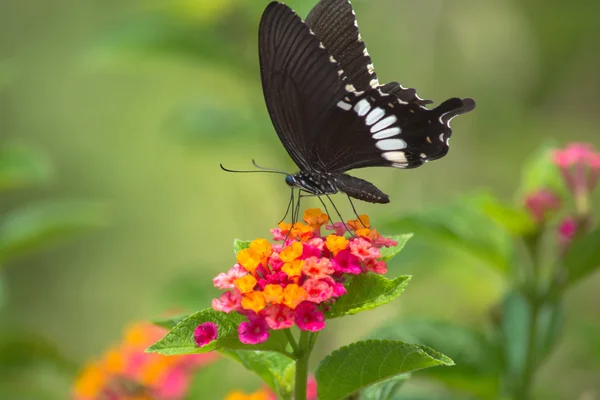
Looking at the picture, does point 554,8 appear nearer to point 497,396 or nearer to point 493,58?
point 493,58

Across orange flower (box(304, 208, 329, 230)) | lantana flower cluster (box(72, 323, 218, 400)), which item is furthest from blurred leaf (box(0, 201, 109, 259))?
orange flower (box(304, 208, 329, 230))

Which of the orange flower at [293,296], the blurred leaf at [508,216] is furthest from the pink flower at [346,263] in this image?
the blurred leaf at [508,216]

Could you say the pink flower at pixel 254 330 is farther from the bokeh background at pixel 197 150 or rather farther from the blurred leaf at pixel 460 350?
the bokeh background at pixel 197 150

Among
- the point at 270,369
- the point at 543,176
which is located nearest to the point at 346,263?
the point at 270,369

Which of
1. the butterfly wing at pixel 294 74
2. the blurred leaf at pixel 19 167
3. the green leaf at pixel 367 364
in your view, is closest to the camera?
the green leaf at pixel 367 364

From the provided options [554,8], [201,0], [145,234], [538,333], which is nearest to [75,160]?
[145,234]

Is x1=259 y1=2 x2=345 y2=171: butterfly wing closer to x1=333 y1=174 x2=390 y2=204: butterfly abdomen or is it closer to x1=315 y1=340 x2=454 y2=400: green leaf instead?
x1=333 y1=174 x2=390 y2=204: butterfly abdomen
